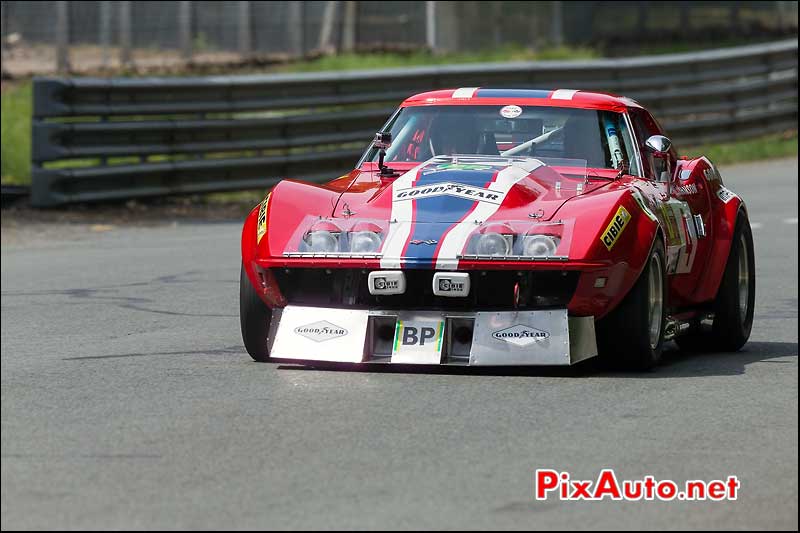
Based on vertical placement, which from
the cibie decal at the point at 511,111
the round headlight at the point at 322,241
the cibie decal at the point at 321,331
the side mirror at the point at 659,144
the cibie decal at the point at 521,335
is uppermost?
the cibie decal at the point at 511,111

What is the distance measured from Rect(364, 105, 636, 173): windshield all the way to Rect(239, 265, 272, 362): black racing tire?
133cm

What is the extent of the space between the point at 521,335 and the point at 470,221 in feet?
1.93

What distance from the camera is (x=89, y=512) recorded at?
4480 mm

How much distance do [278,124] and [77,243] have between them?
3883mm

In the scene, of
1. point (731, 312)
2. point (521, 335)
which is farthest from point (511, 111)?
point (521, 335)

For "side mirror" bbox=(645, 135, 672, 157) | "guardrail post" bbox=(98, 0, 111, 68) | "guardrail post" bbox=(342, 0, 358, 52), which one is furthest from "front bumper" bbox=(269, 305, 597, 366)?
"guardrail post" bbox=(342, 0, 358, 52)

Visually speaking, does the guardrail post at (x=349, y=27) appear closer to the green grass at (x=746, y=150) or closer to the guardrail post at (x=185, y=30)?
the guardrail post at (x=185, y=30)

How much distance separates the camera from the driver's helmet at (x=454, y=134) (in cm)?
835

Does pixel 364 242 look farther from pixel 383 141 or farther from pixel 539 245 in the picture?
pixel 383 141

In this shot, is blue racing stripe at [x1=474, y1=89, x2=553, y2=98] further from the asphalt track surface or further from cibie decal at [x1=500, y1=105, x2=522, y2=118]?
the asphalt track surface

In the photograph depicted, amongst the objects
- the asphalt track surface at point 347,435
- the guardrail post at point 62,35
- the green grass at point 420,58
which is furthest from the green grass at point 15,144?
the asphalt track surface at point 347,435

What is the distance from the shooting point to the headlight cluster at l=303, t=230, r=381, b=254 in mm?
7035

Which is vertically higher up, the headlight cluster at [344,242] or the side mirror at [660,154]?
the side mirror at [660,154]

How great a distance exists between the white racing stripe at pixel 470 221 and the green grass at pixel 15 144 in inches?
390
